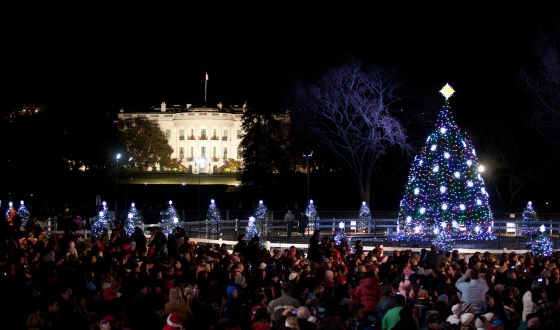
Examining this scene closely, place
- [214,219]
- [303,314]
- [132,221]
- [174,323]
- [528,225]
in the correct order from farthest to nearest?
[214,219], [528,225], [132,221], [303,314], [174,323]

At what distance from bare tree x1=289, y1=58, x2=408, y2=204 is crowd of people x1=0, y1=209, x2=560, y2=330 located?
3403 centimetres

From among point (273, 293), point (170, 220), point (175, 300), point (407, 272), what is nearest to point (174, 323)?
point (175, 300)

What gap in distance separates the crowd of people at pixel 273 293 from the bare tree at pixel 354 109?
112ft

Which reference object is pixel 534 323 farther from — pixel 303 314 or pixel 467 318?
pixel 303 314

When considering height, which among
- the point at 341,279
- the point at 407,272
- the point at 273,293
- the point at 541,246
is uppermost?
the point at 541,246

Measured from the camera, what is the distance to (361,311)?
11.1 meters

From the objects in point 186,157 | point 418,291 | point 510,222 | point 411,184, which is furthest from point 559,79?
point 186,157

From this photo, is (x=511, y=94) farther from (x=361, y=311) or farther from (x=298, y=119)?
(x=361, y=311)

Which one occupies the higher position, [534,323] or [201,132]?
[201,132]

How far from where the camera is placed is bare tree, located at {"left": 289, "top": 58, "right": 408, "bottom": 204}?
51.7 metres

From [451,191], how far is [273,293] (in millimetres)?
17644

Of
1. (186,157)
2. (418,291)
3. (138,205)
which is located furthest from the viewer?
(186,157)

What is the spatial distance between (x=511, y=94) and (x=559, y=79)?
39.4 feet

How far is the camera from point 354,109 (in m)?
53.7
